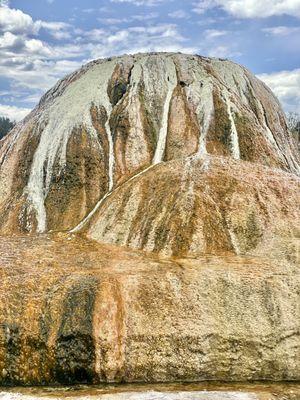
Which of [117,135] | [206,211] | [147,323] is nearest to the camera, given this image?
[147,323]

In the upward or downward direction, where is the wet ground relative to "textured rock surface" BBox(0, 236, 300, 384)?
downward

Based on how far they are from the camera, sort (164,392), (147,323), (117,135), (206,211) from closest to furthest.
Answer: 1. (164,392)
2. (147,323)
3. (206,211)
4. (117,135)

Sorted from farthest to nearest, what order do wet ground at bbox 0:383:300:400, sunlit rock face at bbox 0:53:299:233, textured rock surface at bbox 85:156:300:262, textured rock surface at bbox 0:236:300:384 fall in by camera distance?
sunlit rock face at bbox 0:53:299:233
textured rock surface at bbox 85:156:300:262
textured rock surface at bbox 0:236:300:384
wet ground at bbox 0:383:300:400

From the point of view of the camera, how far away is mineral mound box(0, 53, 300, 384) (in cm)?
2119

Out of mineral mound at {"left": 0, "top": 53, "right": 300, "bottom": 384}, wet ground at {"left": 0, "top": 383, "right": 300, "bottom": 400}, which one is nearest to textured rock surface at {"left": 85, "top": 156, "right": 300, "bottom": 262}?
mineral mound at {"left": 0, "top": 53, "right": 300, "bottom": 384}

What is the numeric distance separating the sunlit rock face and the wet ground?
1922 centimetres

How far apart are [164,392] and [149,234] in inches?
472

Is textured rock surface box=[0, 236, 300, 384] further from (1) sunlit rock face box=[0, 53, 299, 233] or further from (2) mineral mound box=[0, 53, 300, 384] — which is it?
(1) sunlit rock face box=[0, 53, 299, 233]

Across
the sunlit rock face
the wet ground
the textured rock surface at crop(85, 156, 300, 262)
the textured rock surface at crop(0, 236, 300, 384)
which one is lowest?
the wet ground

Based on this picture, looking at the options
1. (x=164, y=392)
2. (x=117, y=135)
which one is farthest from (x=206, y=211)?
(x=117, y=135)

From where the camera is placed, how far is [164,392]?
1922cm

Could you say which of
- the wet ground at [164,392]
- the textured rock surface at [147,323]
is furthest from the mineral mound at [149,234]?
the wet ground at [164,392]

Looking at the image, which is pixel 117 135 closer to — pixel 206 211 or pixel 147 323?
pixel 206 211

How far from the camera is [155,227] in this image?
30.2 meters
